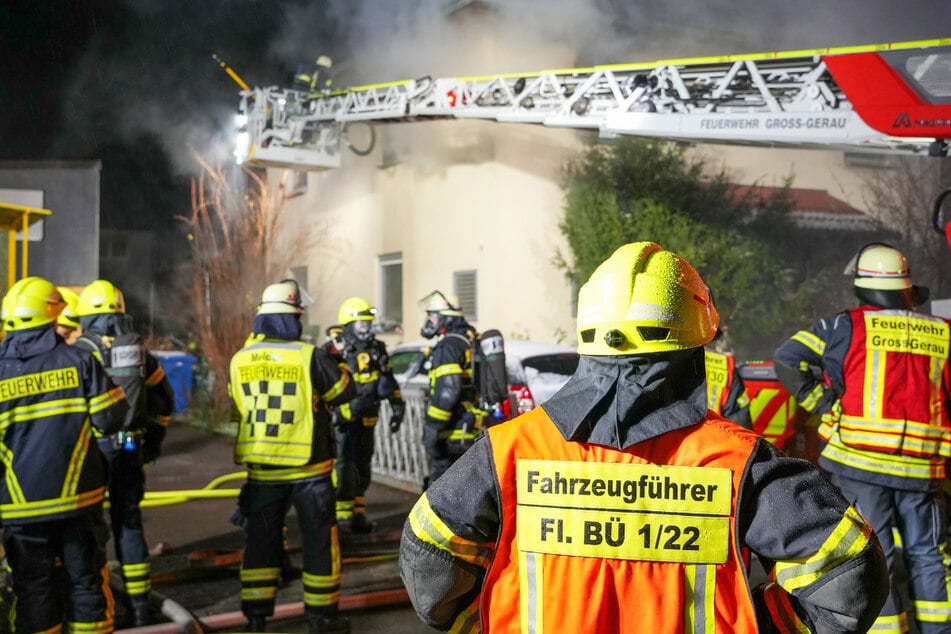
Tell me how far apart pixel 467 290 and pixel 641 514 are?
539 inches

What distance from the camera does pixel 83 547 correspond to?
379 centimetres

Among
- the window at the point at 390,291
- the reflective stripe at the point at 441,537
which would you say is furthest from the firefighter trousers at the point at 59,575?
the window at the point at 390,291

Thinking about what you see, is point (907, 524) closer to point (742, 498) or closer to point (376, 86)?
point (742, 498)

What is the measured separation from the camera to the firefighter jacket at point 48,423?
144 inches

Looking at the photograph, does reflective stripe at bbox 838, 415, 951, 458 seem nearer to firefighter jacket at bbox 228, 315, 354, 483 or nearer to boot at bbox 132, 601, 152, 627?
firefighter jacket at bbox 228, 315, 354, 483

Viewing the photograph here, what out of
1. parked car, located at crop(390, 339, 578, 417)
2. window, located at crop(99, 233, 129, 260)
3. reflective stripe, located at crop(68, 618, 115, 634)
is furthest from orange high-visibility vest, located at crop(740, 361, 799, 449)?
window, located at crop(99, 233, 129, 260)

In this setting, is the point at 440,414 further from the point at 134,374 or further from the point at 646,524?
the point at 646,524

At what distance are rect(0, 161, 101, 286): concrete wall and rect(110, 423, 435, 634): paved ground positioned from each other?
6055 mm

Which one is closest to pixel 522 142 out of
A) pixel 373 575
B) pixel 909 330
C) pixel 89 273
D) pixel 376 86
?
pixel 376 86

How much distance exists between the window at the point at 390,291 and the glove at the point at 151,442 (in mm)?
11747

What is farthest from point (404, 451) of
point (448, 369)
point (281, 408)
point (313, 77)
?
point (313, 77)

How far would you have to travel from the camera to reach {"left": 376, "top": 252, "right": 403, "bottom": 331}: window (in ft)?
55.9

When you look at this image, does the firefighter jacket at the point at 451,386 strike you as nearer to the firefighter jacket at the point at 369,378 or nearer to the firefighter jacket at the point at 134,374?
the firefighter jacket at the point at 369,378

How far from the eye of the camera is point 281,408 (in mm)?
4445
